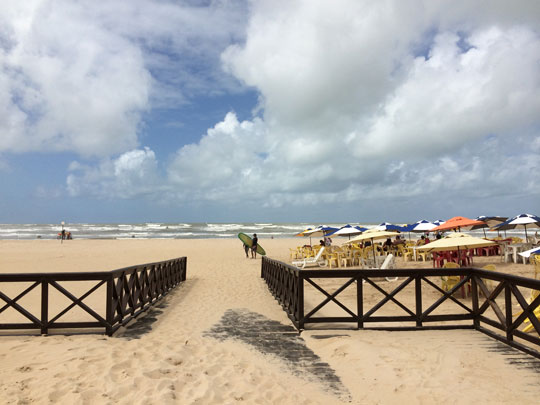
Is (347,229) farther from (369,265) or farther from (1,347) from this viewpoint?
(1,347)

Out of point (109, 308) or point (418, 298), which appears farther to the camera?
point (418, 298)

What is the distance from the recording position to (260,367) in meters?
4.77

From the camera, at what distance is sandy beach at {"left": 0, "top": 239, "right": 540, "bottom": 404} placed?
3.87 meters

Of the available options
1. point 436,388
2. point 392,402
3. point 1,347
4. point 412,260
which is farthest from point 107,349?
point 412,260

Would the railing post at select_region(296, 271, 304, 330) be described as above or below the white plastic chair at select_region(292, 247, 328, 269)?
above

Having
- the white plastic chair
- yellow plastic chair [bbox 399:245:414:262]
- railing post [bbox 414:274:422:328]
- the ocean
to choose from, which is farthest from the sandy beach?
the ocean

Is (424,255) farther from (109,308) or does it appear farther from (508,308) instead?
(109,308)

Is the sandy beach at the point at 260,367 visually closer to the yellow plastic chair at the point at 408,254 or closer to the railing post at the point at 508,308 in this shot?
the railing post at the point at 508,308

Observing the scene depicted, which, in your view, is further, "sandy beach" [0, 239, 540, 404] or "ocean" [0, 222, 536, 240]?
"ocean" [0, 222, 536, 240]

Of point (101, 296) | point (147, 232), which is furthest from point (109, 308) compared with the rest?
point (147, 232)

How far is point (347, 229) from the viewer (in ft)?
57.4

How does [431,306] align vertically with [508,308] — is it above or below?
below

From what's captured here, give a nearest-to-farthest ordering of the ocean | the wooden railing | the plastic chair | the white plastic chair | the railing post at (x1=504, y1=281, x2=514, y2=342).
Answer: the railing post at (x1=504, y1=281, x2=514, y2=342) < the wooden railing < the plastic chair < the white plastic chair < the ocean

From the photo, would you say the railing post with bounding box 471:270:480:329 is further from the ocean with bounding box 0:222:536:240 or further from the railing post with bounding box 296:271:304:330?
the ocean with bounding box 0:222:536:240
